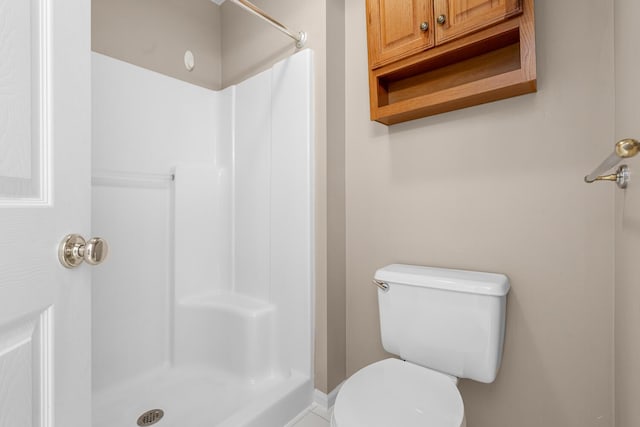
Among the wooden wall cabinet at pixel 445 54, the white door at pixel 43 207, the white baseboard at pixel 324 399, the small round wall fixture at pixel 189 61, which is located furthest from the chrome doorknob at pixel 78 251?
the small round wall fixture at pixel 189 61

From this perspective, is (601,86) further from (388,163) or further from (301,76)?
(301,76)

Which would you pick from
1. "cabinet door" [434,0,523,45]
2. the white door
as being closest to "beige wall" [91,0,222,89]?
the white door

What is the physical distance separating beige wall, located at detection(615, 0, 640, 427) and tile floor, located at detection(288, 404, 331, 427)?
3.40ft

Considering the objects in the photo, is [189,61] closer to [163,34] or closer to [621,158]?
[163,34]

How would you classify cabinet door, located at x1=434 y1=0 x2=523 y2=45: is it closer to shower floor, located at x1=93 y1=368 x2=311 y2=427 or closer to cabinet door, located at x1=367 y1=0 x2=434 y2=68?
cabinet door, located at x1=367 y1=0 x2=434 y2=68

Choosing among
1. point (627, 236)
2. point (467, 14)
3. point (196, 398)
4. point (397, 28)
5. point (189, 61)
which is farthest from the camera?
point (189, 61)

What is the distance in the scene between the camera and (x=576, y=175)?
3.30 feet

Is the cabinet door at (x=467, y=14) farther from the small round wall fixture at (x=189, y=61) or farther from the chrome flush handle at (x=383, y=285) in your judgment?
the small round wall fixture at (x=189, y=61)

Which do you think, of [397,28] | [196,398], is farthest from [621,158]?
[196,398]

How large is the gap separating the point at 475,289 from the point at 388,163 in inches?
25.6

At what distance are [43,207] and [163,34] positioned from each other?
1.57m

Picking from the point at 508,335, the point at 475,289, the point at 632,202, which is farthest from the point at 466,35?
the point at 508,335

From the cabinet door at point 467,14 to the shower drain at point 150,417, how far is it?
1.95 metres

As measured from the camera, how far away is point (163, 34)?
68.3 inches
